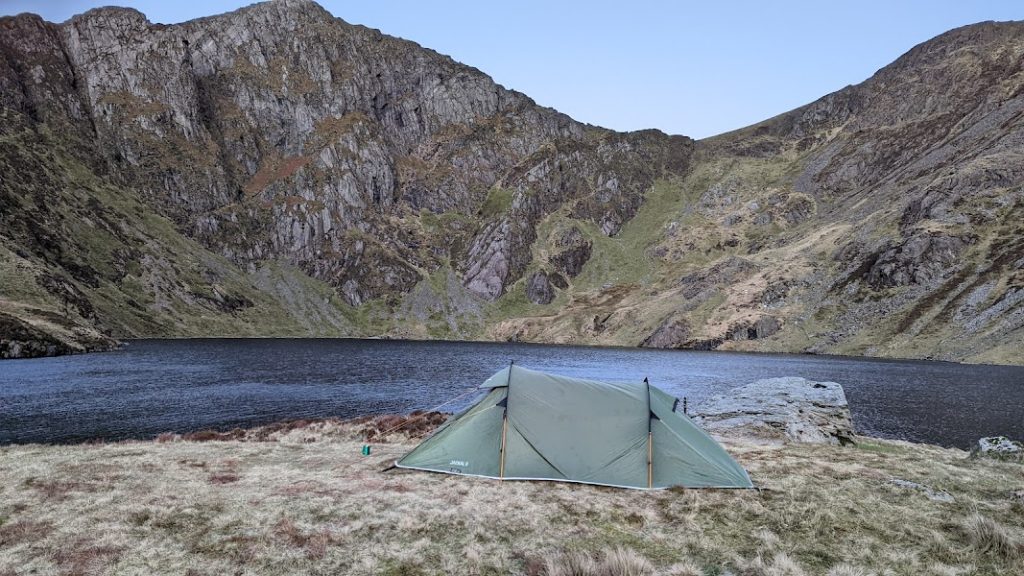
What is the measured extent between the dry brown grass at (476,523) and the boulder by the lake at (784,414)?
9075 mm

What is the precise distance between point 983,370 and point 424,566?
359 feet

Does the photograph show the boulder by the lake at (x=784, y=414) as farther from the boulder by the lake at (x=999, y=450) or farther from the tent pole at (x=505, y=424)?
the tent pole at (x=505, y=424)

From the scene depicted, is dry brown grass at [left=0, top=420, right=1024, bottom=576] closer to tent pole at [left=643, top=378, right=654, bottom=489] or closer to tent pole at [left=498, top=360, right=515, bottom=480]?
tent pole at [left=498, top=360, right=515, bottom=480]

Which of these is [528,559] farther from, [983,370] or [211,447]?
[983,370]

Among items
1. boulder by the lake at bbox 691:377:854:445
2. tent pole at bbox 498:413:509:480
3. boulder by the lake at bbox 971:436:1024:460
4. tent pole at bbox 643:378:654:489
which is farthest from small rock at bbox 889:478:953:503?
tent pole at bbox 498:413:509:480

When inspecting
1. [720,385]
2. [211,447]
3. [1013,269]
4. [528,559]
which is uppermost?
[1013,269]

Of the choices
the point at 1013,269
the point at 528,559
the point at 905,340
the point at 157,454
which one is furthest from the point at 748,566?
the point at 1013,269

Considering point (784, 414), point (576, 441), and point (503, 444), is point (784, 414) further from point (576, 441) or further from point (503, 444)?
point (503, 444)

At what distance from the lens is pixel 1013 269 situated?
118 metres

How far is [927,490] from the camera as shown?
52.4 ft

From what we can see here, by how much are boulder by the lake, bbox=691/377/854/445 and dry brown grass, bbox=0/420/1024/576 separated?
29.8 ft

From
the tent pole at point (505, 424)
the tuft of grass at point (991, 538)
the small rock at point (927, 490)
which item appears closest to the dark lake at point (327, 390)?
the small rock at point (927, 490)

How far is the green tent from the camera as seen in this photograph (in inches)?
677

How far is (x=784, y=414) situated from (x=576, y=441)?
59.3 feet
